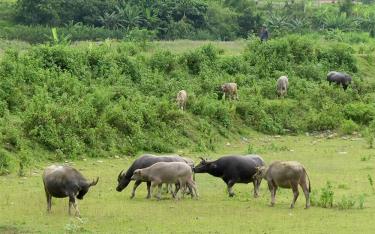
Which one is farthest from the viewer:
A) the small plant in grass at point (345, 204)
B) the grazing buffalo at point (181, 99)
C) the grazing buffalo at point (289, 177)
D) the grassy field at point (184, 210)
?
the grazing buffalo at point (181, 99)

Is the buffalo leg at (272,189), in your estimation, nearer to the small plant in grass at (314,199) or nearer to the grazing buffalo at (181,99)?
the small plant in grass at (314,199)

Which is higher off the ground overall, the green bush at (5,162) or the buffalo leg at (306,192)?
the buffalo leg at (306,192)

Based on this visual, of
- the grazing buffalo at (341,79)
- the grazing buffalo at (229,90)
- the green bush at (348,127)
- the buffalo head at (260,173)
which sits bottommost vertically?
the green bush at (348,127)

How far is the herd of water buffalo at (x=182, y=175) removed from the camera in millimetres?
16328

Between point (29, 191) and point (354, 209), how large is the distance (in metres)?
7.37

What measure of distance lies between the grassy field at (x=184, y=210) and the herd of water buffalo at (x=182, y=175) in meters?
0.35

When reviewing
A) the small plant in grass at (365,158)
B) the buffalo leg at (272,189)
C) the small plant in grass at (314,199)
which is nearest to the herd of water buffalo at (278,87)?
the small plant in grass at (365,158)

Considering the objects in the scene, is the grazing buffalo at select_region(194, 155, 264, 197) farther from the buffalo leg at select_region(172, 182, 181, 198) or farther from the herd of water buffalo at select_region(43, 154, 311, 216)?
the buffalo leg at select_region(172, 182, 181, 198)

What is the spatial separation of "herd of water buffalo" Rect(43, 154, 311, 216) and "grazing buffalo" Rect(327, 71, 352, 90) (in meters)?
17.7

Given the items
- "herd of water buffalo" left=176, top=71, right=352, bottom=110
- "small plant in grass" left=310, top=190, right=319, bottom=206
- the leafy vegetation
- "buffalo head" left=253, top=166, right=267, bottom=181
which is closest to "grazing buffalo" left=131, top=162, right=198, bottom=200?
"buffalo head" left=253, top=166, right=267, bottom=181

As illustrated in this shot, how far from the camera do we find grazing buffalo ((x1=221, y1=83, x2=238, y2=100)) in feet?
107

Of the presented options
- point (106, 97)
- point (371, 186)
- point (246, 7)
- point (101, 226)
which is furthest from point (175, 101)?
point (246, 7)

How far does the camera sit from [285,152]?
27156mm

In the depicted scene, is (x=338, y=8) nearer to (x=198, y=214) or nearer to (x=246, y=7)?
(x=246, y=7)
